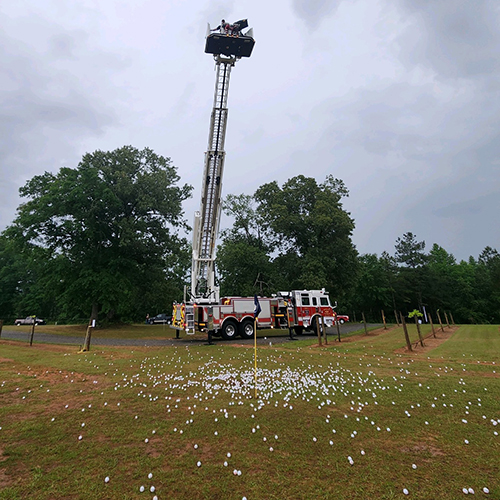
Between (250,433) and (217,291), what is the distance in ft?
50.6

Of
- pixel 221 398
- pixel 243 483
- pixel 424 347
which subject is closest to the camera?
pixel 243 483

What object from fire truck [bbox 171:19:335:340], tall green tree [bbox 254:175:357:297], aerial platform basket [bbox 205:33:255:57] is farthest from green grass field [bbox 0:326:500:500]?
tall green tree [bbox 254:175:357:297]

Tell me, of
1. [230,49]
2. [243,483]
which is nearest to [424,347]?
[243,483]

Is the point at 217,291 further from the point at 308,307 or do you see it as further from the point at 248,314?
the point at 308,307

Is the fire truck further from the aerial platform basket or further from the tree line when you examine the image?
the tree line

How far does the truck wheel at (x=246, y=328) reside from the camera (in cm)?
1944

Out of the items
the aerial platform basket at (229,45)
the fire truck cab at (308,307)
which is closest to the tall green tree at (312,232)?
the fire truck cab at (308,307)

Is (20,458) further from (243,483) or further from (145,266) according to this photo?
(145,266)

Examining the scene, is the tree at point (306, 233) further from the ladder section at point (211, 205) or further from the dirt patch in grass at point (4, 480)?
the dirt patch in grass at point (4, 480)

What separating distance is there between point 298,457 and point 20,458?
3.86 m

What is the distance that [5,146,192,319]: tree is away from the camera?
26047mm

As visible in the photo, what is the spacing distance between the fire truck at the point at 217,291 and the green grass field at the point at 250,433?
28.0ft

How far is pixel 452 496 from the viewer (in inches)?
125

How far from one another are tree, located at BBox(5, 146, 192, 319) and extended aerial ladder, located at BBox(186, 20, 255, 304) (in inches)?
413
